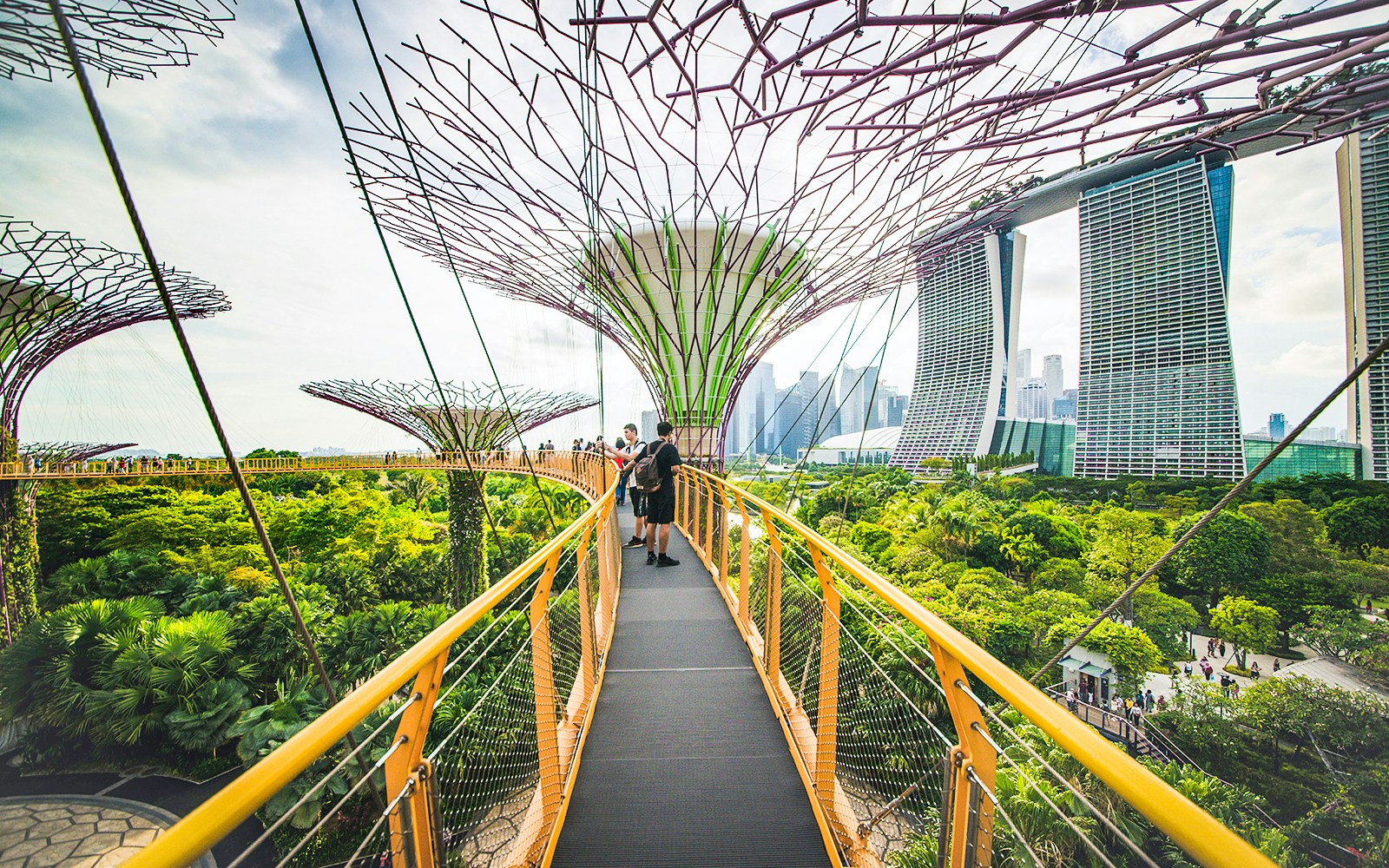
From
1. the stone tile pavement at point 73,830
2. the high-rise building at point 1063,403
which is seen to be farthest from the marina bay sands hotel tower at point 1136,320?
the high-rise building at point 1063,403

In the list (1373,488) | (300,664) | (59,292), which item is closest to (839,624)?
(300,664)

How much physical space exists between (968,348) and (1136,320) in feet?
50.2

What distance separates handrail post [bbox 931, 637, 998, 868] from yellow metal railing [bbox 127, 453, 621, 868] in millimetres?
1054

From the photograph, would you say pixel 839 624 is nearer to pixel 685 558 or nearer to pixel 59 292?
pixel 685 558

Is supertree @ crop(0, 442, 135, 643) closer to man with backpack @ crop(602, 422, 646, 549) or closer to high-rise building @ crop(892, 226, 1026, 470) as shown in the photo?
man with backpack @ crop(602, 422, 646, 549)

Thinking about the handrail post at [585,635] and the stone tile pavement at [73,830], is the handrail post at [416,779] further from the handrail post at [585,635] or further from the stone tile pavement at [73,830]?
the stone tile pavement at [73,830]

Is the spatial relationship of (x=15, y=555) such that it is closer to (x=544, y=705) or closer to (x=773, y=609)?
(x=544, y=705)

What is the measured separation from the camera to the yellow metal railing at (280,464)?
18391 millimetres

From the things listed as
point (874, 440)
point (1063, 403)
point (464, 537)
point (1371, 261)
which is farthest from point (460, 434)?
point (1063, 403)

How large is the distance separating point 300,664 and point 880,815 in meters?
15.7

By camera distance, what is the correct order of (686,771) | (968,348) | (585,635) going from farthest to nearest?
1. (968,348)
2. (585,635)
3. (686,771)

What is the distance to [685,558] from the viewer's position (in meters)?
6.89

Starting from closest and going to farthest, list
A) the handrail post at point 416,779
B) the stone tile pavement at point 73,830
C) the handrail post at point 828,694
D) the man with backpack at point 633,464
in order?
the handrail post at point 416,779 → the handrail post at point 828,694 → the man with backpack at point 633,464 → the stone tile pavement at point 73,830

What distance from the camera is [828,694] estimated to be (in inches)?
92.2
